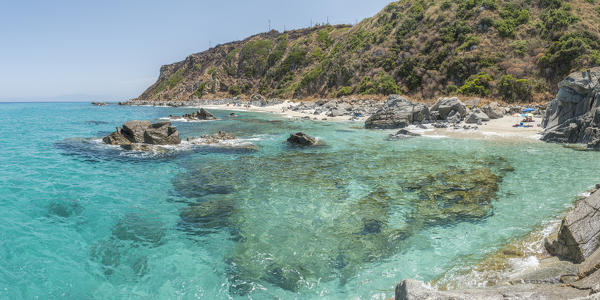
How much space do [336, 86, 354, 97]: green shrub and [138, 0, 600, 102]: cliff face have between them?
0.87 ft

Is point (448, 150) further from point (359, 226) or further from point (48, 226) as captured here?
point (48, 226)

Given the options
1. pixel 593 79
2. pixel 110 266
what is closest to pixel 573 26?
pixel 593 79

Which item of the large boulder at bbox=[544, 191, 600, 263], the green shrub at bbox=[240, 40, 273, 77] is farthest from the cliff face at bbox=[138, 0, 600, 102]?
the large boulder at bbox=[544, 191, 600, 263]

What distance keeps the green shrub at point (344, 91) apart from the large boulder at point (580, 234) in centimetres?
6043

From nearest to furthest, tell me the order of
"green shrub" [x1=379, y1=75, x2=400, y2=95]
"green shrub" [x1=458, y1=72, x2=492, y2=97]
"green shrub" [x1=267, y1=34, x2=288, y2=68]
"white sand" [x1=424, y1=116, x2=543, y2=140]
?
1. "white sand" [x1=424, y1=116, x2=543, y2=140]
2. "green shrub" [x1=458, y1=72, x2=492, y2=97]
3. "green shrub" [x1=379, y1=75, x2=400, y2=95]
4. "green shrub" [x1=267, y1=34, x2=288, y2=68]

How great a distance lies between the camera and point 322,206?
1111cm

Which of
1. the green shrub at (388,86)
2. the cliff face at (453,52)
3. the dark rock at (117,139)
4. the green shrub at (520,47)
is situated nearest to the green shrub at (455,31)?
the cliff face at (453,52)

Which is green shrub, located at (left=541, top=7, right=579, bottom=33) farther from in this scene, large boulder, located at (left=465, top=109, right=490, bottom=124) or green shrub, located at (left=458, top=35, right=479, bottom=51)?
large boulder, located at (left=465, top=109, right=490, bottom=124)

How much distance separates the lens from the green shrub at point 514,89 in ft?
142

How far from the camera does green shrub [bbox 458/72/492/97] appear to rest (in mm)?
46406

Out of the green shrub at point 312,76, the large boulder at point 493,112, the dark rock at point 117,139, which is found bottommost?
the dark rock at point 117,139

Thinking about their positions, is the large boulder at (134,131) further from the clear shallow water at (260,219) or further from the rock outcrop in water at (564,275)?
the rock outcrop in water at (564,275)

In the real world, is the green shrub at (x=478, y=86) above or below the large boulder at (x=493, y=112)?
above

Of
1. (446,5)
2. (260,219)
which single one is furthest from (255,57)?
(260,219)
